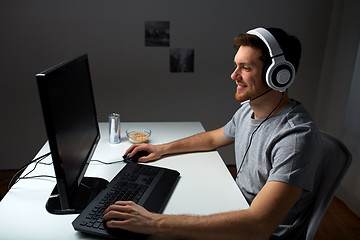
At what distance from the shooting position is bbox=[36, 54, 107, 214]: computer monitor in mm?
783

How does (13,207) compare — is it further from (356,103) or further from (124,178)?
(356,103)

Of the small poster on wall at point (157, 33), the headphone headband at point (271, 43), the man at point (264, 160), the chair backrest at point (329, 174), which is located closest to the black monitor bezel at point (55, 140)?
the man at point (264, 160)

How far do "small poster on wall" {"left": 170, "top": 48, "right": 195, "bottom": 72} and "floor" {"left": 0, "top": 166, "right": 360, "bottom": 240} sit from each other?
1.56 metres

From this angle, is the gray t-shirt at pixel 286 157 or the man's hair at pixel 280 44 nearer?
the gray t-shirt at pixel 286 157

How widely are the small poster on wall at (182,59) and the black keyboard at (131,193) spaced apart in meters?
1.55

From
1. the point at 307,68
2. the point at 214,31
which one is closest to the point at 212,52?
the point at 214,31

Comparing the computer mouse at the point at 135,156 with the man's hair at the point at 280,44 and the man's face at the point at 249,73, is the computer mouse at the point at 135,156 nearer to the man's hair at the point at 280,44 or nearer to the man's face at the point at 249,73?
the man's face at the point at 249,73

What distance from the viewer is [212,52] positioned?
2.65 meters

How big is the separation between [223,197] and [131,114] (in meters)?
1.82

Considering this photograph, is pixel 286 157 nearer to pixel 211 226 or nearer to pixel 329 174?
pixel 329 174

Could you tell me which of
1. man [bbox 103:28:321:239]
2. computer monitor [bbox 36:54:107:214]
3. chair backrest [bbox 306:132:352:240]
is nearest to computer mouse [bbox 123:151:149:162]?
man [bbox 103:28:321:239]

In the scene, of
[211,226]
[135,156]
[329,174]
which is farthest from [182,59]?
[211,226]

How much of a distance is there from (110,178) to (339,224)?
1.74m

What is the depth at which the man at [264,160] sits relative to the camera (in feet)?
2.83
